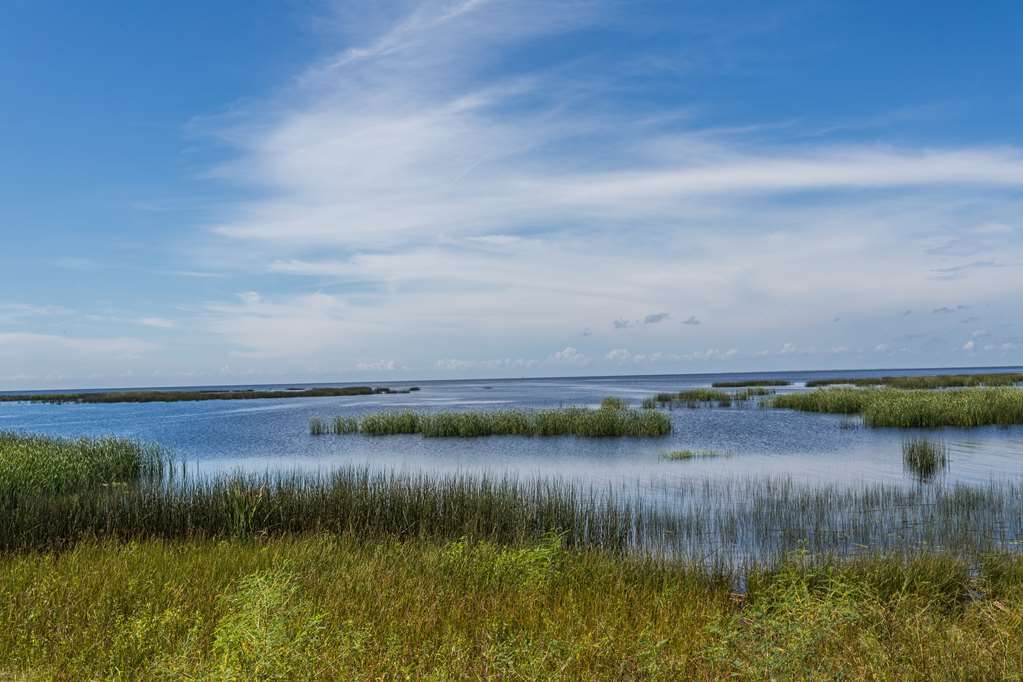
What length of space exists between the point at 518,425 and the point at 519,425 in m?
0.06

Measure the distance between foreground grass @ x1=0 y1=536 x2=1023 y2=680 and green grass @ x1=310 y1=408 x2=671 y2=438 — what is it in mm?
26288

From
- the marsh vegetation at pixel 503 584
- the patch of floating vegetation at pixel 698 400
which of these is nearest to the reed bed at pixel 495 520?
the marsh vegetation at pixel 503 584

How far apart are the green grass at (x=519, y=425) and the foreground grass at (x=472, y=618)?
26.3 metres

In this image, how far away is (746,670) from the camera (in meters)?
5.86

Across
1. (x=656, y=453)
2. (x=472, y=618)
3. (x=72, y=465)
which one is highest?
(x=72, y=465)

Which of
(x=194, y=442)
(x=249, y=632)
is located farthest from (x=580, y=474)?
(x=194, y=442)

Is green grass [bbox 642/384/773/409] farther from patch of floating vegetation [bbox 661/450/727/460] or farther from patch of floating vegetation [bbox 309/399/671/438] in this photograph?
patch of floating vegetation [bbox 661/450/727/460]

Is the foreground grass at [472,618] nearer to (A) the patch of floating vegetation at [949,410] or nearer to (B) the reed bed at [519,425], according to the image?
(B) the reed bed at [519,425]

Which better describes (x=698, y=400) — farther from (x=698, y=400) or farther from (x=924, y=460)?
(x=924, y=460)

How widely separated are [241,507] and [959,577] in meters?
13.1

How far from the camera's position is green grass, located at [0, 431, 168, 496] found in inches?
758

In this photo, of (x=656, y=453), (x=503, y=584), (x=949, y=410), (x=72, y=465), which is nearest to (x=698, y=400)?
(x=949, y=410)

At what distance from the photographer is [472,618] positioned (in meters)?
7.95

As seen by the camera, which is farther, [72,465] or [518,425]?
[518,425]
